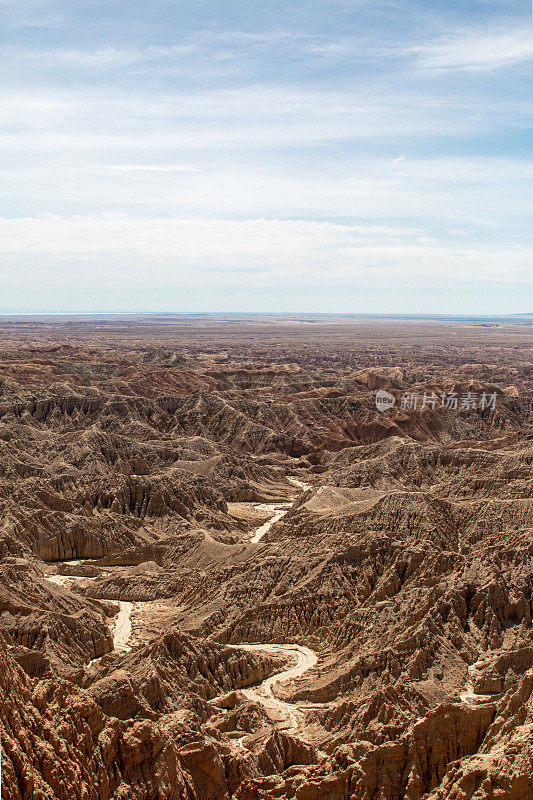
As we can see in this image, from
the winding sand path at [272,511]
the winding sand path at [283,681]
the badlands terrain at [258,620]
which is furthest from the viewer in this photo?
the winding sand path at [272,511]

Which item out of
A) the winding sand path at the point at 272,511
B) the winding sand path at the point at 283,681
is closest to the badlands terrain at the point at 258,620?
the winding sand path at the point at 283,681

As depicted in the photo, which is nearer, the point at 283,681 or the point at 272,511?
the point at 283,681

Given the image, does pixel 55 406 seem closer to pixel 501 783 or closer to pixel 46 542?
pixel 46 542

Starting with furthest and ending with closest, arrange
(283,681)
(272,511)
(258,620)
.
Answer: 1. (272,511)
2. (258,620)
3. (283,681)

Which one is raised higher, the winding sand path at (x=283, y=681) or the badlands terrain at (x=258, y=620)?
the badlands terrain at (x=258, y=620)

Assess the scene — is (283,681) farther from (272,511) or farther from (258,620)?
(272,511)

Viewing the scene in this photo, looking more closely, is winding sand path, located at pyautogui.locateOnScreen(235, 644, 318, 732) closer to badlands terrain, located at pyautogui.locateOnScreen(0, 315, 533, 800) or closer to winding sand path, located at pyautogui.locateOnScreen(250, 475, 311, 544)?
badlands terrain, located at pyautogui.locateOnScreen(0, 315, 533, 800)

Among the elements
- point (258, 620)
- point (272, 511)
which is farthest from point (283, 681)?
point (272, 511)

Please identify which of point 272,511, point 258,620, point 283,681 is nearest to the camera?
point 283,681

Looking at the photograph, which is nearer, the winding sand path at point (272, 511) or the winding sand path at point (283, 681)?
the winding sand path at point (283, 681)

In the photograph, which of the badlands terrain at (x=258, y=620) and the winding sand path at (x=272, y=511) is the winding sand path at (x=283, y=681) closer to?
the badlands terrain at (x=258, y=620)
